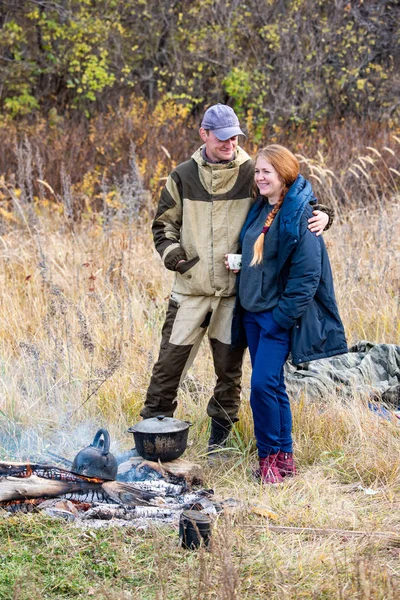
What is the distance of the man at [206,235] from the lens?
4543 millimetres

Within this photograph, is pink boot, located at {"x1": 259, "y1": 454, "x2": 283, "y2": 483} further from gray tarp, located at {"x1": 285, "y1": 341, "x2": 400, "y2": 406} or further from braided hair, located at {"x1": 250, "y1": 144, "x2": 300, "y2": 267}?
braided hair, located at {"x1": 250, "y1": 144, "x2": 300, "y2": 267}

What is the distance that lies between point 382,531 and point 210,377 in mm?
2166

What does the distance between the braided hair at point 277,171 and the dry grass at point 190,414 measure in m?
1.22

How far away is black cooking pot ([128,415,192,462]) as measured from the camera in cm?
440

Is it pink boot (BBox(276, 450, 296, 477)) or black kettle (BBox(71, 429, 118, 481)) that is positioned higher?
black kettle (BBox(71, 429, 118, 481))

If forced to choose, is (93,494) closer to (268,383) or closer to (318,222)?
(268,383)

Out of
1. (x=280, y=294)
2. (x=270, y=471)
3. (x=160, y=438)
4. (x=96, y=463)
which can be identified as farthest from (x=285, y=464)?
(x=96, y=463)

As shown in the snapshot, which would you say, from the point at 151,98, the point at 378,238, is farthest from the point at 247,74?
the point at 378,238

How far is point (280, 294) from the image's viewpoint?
4383mm

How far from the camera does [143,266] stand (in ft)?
23.8

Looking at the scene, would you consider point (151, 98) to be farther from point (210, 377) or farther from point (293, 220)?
point (293, 220)

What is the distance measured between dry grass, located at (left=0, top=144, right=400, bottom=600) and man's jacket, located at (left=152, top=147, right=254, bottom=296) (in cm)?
84

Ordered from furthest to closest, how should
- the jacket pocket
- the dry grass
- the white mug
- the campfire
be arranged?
the jacket pocket < the white mug < the campfire < the dry grass

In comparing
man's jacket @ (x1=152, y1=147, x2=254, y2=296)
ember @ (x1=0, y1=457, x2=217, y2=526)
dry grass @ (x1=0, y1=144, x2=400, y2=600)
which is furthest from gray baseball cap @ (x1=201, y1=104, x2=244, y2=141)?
ember @ (x1=0, y1=457, x2=217, y2=526)
